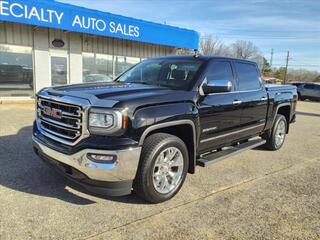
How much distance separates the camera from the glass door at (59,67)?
46.1ft

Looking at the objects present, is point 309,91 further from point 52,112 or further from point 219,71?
point 52,112

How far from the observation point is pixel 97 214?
3570mm

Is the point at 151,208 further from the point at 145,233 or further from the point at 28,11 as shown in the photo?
the point at 28,11

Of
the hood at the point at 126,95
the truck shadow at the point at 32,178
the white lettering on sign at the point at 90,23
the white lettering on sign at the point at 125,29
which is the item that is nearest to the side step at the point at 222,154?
the hood at the point at 126,95

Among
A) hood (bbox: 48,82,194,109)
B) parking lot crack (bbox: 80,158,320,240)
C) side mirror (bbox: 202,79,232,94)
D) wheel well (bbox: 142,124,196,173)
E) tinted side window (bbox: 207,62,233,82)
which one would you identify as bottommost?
parking lot crack (bbox: 80,158,320,240)

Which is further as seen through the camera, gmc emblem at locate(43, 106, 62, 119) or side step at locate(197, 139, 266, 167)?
side step at locate(197, 139, 266, 167)

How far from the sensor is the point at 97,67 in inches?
615

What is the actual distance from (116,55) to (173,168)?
42.4 ft

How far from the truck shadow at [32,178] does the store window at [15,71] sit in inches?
311

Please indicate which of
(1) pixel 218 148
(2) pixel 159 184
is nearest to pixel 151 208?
(2) pixel 159 184

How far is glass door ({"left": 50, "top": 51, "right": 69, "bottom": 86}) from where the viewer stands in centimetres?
1405

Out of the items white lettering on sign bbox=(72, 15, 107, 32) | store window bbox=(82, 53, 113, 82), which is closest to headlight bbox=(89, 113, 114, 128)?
white lettering on sign bbox=(72, 15, 107, 32)

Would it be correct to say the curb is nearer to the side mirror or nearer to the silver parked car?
the side mirror

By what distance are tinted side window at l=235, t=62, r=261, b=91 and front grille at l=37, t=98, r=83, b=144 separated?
9.85 feet
